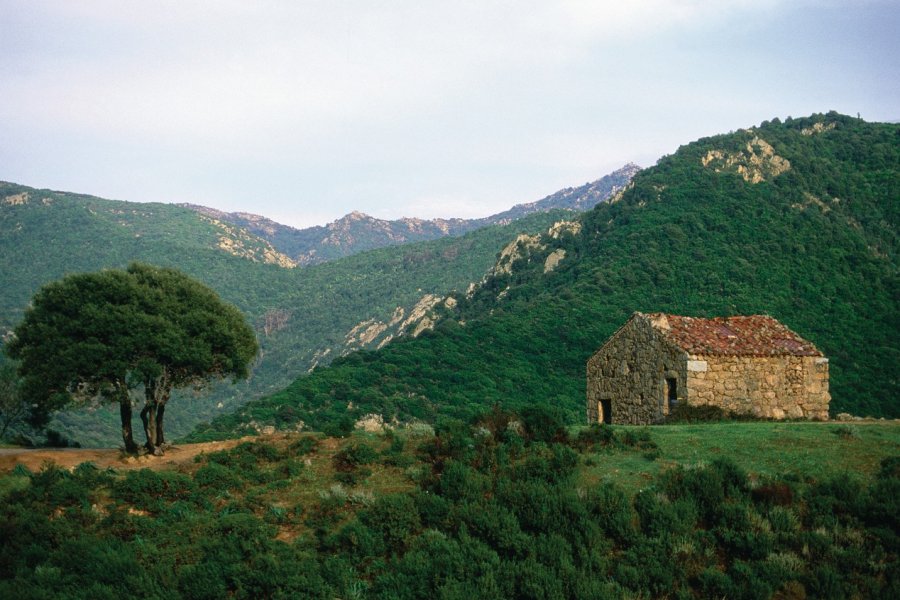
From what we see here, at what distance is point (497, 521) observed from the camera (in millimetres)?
13594

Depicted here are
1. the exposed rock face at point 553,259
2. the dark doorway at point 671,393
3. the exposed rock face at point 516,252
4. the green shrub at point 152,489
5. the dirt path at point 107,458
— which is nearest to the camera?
the green shrub at point 152,489

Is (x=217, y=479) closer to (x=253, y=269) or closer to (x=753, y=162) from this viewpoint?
(x=753, y=162)

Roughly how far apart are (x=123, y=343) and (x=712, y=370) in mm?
18096

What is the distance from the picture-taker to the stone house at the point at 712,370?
22734 mm

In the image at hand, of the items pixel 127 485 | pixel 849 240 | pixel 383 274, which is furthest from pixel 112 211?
pixel 127 485

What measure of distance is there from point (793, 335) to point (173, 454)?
68.6ft

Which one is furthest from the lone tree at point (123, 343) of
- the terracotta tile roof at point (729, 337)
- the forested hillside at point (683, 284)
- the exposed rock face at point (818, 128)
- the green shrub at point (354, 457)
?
the exposed rock face at point (818, 128)

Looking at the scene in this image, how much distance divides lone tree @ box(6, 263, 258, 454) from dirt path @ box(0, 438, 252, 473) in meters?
0.66

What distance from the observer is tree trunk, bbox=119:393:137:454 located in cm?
2239

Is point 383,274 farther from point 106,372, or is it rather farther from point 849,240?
point 106,372

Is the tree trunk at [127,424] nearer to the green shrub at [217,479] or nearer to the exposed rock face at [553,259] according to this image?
the green shrub at [217,479]

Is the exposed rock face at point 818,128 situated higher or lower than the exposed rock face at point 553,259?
higher

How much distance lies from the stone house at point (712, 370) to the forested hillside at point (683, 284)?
1339cm

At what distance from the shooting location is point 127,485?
17.3 meters
